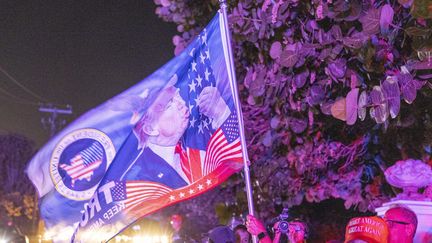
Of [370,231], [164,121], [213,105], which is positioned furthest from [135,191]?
[370,231]

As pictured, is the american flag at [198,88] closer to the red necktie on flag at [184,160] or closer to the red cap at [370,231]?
the red necktie on flag at [184,160]

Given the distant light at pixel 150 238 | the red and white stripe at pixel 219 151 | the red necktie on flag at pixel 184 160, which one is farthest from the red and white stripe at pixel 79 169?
the distant light at pixel 150 238

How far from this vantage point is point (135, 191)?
18.3 ft

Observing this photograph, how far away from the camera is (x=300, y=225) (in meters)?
5.11

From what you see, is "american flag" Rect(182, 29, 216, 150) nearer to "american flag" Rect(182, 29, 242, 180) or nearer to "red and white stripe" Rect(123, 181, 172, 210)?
"american flag" Rect(182, 29, 242, 180)

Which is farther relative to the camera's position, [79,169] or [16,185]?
[16,185]

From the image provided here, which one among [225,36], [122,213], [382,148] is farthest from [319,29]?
[382,148]

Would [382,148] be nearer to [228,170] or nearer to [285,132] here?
[285,132]

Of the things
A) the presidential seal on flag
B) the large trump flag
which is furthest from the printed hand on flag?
the presidential seal on flag

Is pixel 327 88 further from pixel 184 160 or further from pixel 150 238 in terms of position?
pixel 150 238

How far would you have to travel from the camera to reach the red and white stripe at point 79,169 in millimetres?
6078

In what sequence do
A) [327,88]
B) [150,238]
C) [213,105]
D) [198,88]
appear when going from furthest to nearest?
[150,238] → [327,88] → [198,88] → [213,105]

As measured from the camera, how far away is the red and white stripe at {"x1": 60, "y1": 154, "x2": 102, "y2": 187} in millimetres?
6078

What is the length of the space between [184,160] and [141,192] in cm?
47
